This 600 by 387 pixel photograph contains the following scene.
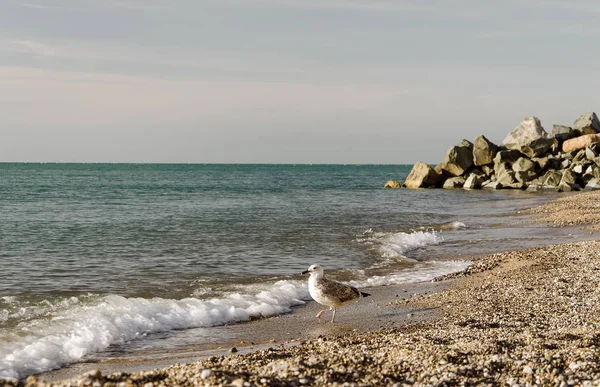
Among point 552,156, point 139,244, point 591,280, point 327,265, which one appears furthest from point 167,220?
point 552,156

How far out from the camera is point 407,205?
4709 centimetres

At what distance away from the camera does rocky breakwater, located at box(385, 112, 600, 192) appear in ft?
192

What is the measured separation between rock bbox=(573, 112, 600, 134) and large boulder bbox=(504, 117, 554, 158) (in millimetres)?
3814

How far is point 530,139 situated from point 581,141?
17.2 ft

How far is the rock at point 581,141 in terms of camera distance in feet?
212

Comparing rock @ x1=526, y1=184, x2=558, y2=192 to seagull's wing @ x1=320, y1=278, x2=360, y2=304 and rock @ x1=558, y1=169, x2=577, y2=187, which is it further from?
seagull's wing @ x1=320, y1=278, x2=360, y2=304

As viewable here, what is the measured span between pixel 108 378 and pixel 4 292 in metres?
9.62

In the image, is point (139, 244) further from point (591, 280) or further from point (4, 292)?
point (591, 280)

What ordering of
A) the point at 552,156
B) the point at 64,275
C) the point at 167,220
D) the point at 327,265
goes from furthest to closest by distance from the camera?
the point at 552,156
the point at 167,220
the point at 327,265
the point at 64,275

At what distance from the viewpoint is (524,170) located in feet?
202

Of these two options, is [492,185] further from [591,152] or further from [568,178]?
[591,152]

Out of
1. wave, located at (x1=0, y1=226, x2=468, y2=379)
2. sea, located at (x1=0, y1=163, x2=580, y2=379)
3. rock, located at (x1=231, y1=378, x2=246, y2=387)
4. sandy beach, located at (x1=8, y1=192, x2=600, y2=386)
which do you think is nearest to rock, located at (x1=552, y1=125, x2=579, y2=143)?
sea, located at (x1=0, y1=163, x2=580, y2=379)

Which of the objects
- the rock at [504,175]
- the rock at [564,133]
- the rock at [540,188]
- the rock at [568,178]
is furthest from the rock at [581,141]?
the rock at [540,188]

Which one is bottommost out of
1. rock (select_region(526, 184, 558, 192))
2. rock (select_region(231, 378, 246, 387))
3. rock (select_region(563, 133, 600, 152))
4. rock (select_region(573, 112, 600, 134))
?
rock (select_region(231, 378, 246, 387))
